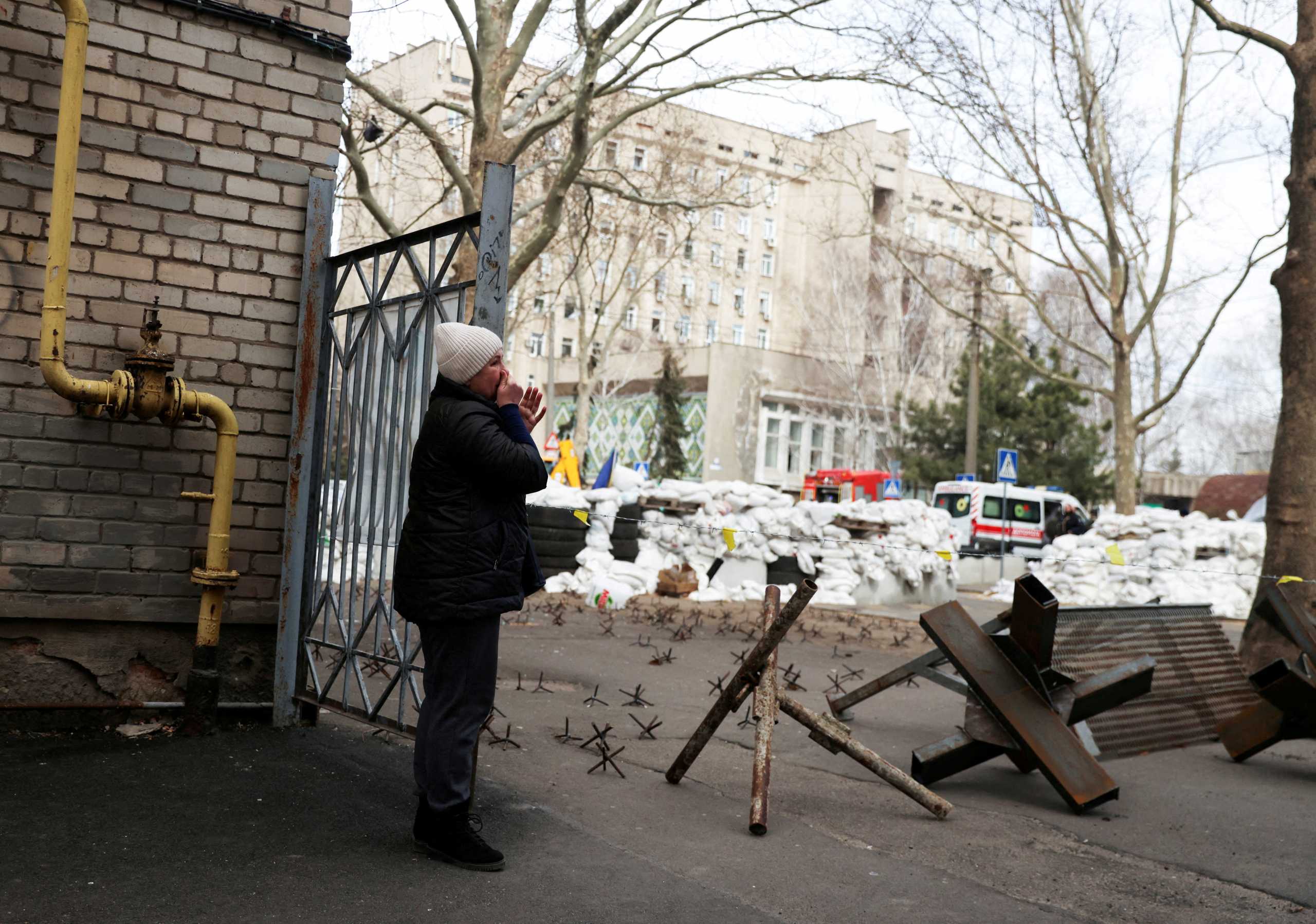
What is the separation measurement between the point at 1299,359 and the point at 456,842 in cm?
788

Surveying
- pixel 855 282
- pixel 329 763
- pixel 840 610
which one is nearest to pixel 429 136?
pixel 840 610

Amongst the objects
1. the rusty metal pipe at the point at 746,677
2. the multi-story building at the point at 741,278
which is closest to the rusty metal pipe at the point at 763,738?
the rusty metal pipe at the point at 746,677

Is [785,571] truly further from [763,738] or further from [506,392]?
[506,392]

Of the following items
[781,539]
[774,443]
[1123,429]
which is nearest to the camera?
[781,539]

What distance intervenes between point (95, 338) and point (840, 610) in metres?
11.4

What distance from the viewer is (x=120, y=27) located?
5.24m

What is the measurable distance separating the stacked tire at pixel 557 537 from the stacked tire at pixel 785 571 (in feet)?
9.07

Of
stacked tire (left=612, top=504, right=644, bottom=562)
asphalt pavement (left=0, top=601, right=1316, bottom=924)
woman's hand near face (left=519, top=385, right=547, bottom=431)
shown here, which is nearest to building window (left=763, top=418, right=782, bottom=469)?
stacked tire (left=612, top=504, right=644, bottom=562)

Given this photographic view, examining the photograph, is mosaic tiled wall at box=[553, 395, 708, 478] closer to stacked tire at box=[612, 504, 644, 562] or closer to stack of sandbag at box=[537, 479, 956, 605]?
stack of sandbag at box=[537, 479, 956, 605]

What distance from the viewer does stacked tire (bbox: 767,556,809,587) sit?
621 inches

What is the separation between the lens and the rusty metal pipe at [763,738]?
4434 millimetres

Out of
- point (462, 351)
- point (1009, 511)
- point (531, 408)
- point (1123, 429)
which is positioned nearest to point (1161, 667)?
point (531, 408)

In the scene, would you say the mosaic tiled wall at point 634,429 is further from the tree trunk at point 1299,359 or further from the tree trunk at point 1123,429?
the tree trunk at point 1299,359

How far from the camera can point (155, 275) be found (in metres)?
5.30
